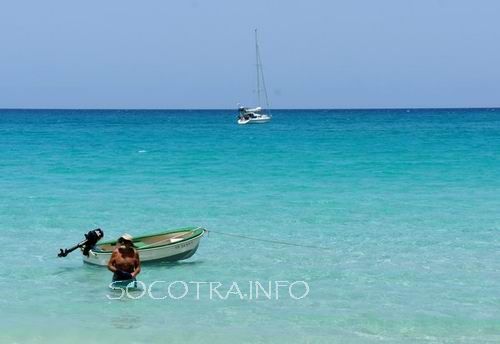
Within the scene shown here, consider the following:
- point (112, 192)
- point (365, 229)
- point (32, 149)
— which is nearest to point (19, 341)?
point (365, 229)

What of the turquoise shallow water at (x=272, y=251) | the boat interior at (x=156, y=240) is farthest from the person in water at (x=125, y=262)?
the boat interior at (x=156, y=240)

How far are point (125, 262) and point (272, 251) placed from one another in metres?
4.91

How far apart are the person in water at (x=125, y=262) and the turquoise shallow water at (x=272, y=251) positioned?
632 mm

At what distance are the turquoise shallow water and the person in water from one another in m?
0.63

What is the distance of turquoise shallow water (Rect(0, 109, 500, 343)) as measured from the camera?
13.7m

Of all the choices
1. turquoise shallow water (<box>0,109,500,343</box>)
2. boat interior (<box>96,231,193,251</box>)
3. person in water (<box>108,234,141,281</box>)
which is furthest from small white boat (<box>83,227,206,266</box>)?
person in water (<box>108,234,141,281</box>)

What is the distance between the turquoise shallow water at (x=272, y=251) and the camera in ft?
44.8

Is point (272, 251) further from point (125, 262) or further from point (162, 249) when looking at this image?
point (125, 262)

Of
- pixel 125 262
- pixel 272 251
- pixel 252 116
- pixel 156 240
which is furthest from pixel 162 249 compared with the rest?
pixel 252 116

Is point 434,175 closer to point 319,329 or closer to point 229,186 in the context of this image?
point 229,186

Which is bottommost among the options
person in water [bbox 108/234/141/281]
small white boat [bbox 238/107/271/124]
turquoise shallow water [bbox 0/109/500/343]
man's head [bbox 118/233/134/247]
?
small white boat [bbox 238/107/271/124]

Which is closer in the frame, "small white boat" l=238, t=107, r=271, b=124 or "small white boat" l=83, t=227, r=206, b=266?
"small white boat" l=83, t=227, r=206, b=266

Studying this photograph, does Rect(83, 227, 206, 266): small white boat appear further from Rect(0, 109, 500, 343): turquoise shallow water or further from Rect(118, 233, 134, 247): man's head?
Rect(118, 233, 134, 247): man's head

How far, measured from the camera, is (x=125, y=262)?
1578cm
